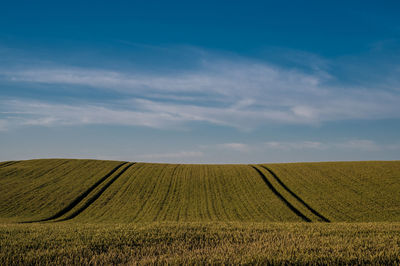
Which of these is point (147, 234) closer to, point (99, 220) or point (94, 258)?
point (94, 258)

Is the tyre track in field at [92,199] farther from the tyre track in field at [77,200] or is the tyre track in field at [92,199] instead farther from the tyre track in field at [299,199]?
the tyre track in field at [299,199]

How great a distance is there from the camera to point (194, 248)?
8531mm

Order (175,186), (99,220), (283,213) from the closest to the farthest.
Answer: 1. (99,220)
2. (283,213)
3. (175,186)

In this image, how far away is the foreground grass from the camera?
23.1 feet

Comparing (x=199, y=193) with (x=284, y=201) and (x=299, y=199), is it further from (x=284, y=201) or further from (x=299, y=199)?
(x=299, y=199)

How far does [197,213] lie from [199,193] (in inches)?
338

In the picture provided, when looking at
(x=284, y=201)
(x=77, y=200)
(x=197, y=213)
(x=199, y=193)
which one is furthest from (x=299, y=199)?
(x=77, y=200)

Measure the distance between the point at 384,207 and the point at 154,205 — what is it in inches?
1021

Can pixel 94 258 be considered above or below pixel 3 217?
above

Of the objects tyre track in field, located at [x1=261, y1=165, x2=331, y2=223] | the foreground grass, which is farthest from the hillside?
the foreground grass

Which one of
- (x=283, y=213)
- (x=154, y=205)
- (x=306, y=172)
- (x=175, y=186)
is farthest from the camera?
(x=306, y=172)

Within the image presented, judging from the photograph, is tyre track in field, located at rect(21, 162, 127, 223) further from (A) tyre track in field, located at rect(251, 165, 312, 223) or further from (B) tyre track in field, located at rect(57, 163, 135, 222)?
(A) tyre track in field, located at rect(251, 165, 312, 223)

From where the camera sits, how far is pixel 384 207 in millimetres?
32156

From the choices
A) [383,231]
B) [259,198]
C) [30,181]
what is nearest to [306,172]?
[259,198]
